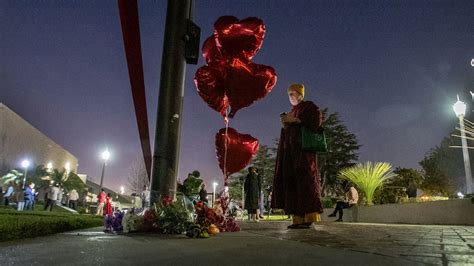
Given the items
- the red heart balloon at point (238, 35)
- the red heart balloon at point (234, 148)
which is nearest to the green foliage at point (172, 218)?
the red heart balloon at point (234, 148)

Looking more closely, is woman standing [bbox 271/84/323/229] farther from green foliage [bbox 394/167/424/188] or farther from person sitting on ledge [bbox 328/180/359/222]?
green foliage [bbox 394/167/424/188]

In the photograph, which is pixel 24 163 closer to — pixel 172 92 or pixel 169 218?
pixel 172 92

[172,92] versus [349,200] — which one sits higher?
[172,92]

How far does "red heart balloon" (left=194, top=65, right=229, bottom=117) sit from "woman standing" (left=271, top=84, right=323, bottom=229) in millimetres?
1061

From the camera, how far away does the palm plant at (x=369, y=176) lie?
12.7m

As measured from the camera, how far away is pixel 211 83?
18.4 ft

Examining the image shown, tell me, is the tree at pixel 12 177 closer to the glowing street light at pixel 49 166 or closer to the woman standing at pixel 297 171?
the glowing street light at pixel 49 166

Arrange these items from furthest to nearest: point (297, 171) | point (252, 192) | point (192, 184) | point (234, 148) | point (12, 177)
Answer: point (12, 177), point (252, 192), point (192, 184), point (234, 148), point (297, 171)

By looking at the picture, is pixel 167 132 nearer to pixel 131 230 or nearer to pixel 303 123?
pixel 131 230

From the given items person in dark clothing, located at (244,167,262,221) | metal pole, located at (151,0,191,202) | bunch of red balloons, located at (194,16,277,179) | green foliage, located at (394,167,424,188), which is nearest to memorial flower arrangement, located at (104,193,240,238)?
metal pole, located at (151,0,191,202)

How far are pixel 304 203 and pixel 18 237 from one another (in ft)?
11.0

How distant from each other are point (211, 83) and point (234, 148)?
3.75 feet

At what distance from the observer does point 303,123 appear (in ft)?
17.0

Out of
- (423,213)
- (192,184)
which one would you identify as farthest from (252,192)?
(192,184)
